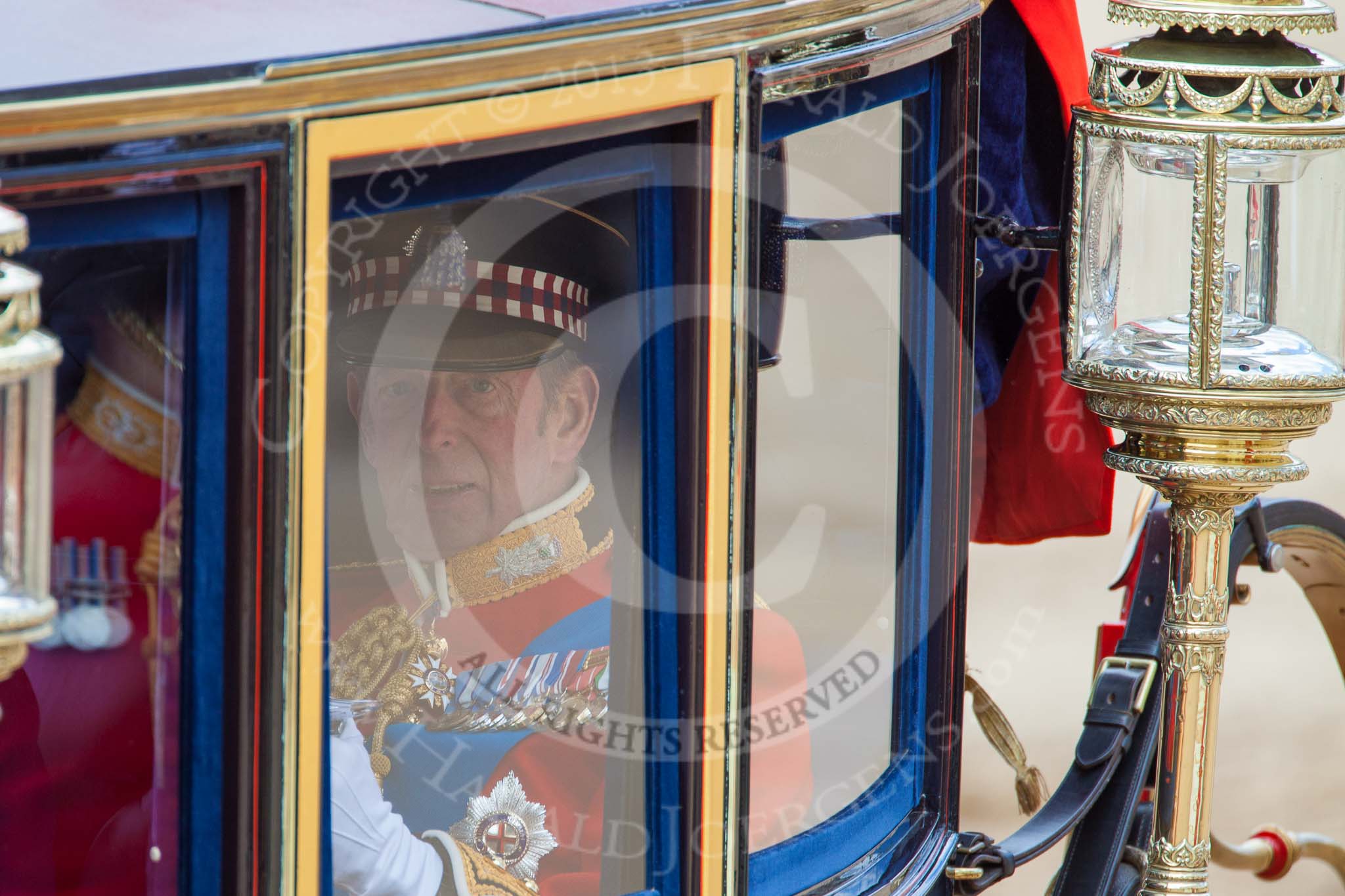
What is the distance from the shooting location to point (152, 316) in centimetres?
111

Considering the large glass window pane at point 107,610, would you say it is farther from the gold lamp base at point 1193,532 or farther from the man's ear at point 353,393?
the gold lamp base at point 1193,532

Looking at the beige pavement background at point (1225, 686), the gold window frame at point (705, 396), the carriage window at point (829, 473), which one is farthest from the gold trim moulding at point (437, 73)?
the beige pavement background at point (1225, 686)

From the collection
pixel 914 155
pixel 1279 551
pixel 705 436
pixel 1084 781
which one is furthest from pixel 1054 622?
pixel 705 436

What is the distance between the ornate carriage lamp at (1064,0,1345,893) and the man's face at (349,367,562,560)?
637mm

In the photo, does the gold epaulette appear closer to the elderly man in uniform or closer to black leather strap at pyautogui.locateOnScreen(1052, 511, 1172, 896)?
the elderly man in uniform

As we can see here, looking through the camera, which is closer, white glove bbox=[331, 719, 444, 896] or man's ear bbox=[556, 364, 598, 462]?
white glove bbox=[331, 719, 444, 896]

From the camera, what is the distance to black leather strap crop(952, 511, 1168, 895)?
6.61 feet

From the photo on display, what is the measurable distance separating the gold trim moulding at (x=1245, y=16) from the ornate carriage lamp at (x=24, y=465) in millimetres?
1173

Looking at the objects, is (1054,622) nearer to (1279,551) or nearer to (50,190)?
(1279,551)

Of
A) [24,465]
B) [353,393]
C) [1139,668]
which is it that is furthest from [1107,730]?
[24,465]

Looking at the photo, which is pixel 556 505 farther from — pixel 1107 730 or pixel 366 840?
pixel 1107 730

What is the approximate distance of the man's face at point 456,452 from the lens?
4.59 ft

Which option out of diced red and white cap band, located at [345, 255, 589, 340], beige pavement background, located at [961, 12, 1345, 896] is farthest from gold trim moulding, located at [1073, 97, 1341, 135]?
beige pavement background, located at [961, 12, 1345, 896]

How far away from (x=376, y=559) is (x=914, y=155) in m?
0.65
